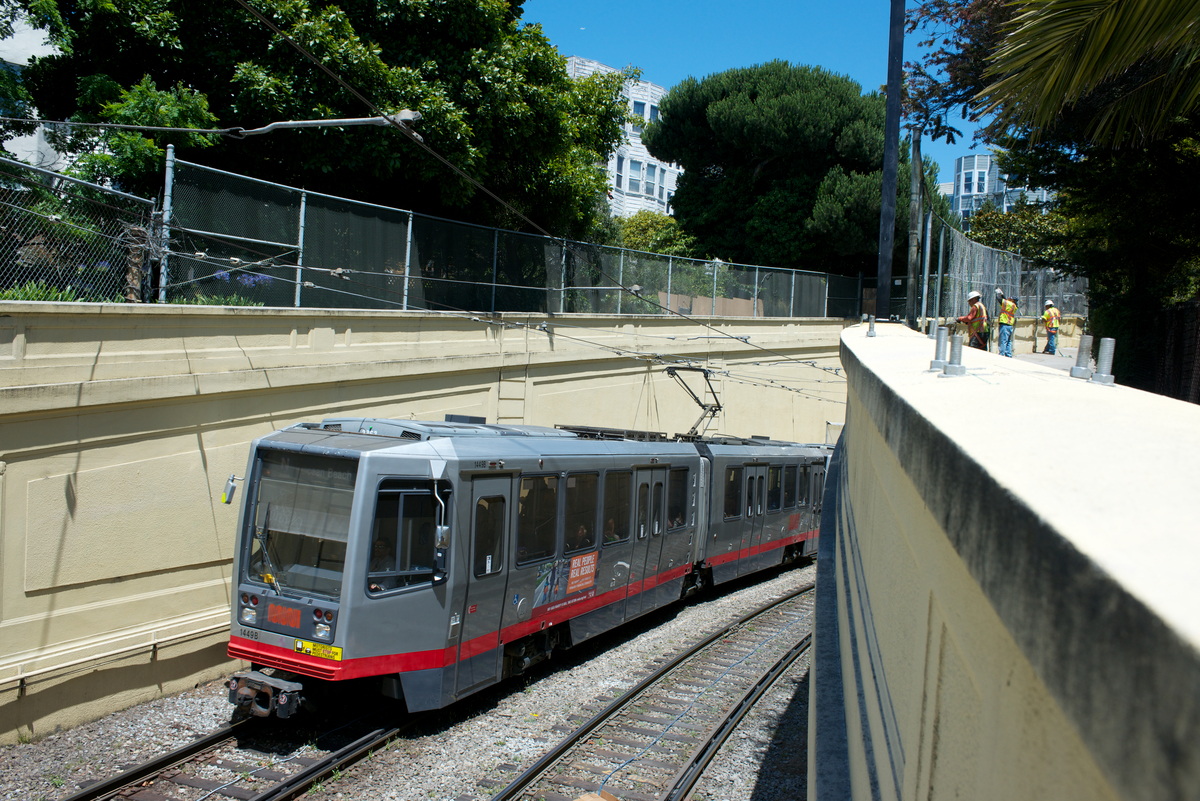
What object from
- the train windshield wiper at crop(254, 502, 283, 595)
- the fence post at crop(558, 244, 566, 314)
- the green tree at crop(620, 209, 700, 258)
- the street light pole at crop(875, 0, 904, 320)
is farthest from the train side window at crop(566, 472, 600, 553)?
the green tree at crop(620, 209, 700, 258)

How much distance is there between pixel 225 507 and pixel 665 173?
220 ft

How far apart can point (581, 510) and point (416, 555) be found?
9.29 feet

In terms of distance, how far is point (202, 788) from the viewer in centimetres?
730

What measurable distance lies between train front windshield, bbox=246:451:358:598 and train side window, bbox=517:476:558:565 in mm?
2181

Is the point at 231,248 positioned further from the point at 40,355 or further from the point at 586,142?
the point at 586,142

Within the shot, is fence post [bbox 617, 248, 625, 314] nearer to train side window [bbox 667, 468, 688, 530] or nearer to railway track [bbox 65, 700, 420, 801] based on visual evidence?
train side window [bbox 667, 468, 688, 530]

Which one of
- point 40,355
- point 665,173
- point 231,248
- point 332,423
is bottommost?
point 332,423

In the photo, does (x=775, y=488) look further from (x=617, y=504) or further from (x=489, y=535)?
(x=489, y=535)

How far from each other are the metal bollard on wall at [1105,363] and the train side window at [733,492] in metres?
11.6

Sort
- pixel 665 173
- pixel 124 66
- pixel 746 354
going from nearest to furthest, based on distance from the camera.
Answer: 1. pixel 124 66
2. pixel 746 354
3. pixel 665 173

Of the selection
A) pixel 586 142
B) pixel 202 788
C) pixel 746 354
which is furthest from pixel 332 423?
pixel 746 354

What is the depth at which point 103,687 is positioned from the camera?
9.28 meters

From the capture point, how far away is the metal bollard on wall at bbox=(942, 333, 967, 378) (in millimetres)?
3596

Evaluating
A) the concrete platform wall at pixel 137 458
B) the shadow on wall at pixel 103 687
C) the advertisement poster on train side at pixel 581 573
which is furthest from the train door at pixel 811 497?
the shadow on wall at pixel 103 687
